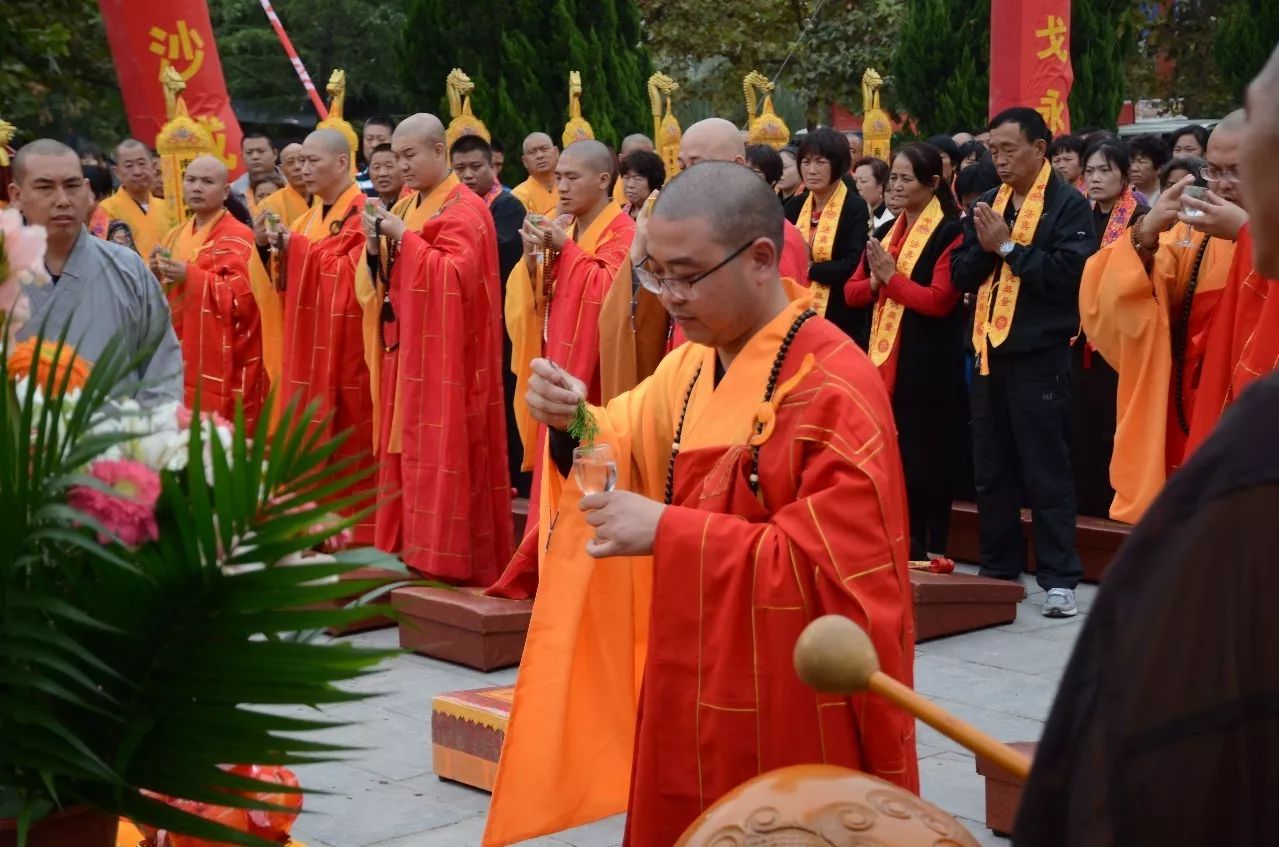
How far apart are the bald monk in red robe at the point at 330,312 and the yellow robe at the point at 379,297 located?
5.5 inches

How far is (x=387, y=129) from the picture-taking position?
423 inches

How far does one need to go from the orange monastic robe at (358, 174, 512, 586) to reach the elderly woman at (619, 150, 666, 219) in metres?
1.23

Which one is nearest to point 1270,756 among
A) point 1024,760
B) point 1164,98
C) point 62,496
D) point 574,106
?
point 1024,760

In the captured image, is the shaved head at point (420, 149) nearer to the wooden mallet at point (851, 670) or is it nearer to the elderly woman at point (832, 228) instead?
the elderly woman at point (832, 228)

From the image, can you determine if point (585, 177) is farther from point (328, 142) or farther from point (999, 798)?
point (999, 798)

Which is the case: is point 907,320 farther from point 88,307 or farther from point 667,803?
point 667,803

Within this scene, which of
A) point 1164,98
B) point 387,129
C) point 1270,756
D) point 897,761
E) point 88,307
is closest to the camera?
point 1270,756

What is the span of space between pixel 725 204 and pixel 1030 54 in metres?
8.66

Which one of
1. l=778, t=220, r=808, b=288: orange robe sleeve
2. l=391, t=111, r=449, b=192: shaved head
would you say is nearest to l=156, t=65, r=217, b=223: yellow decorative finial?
l=391, t=111, r=449, b=192: shaved head

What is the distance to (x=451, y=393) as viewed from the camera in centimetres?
714

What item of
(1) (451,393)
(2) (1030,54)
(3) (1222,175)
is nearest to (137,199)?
(1) (451,393)

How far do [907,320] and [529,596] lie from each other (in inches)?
84.5

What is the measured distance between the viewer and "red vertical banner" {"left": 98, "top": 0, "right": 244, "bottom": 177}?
453 inches

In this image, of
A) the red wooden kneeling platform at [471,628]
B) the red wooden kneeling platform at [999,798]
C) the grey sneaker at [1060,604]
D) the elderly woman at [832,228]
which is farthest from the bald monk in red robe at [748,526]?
the elderly woman at [832,228]
